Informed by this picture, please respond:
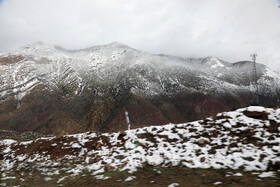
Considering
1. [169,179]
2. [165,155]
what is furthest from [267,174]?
[165,155]

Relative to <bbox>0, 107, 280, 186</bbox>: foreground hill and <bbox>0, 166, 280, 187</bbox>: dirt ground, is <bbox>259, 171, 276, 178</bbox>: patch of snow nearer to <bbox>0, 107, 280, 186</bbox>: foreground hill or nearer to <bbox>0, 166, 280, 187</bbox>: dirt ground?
<bbox>0, 107, 280, 186</bbox>: foreground hill

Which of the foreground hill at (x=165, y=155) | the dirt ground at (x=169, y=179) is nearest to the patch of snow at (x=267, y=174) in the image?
the foreground hill at (x=165, y=155)

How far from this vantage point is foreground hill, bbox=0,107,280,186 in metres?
8.03

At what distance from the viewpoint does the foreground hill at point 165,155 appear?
26.3ft

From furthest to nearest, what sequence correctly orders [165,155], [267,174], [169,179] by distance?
[165,155] → [169,179] → [267,174]

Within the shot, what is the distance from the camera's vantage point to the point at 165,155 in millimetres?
10281

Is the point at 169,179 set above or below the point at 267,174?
below

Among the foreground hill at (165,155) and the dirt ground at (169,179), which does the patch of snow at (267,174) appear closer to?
the foreground hill at (165,155)

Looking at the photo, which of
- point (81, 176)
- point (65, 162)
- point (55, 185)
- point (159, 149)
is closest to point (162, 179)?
point (159, 149)

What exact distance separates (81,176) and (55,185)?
1.20 metres

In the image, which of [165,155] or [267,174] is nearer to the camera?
[267,174]

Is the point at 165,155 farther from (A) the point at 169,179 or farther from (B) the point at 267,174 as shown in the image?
(B) the point at 267,174

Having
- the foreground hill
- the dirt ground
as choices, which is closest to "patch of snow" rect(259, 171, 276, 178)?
the foreground hill

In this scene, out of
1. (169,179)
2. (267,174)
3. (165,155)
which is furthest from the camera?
(165,155)
